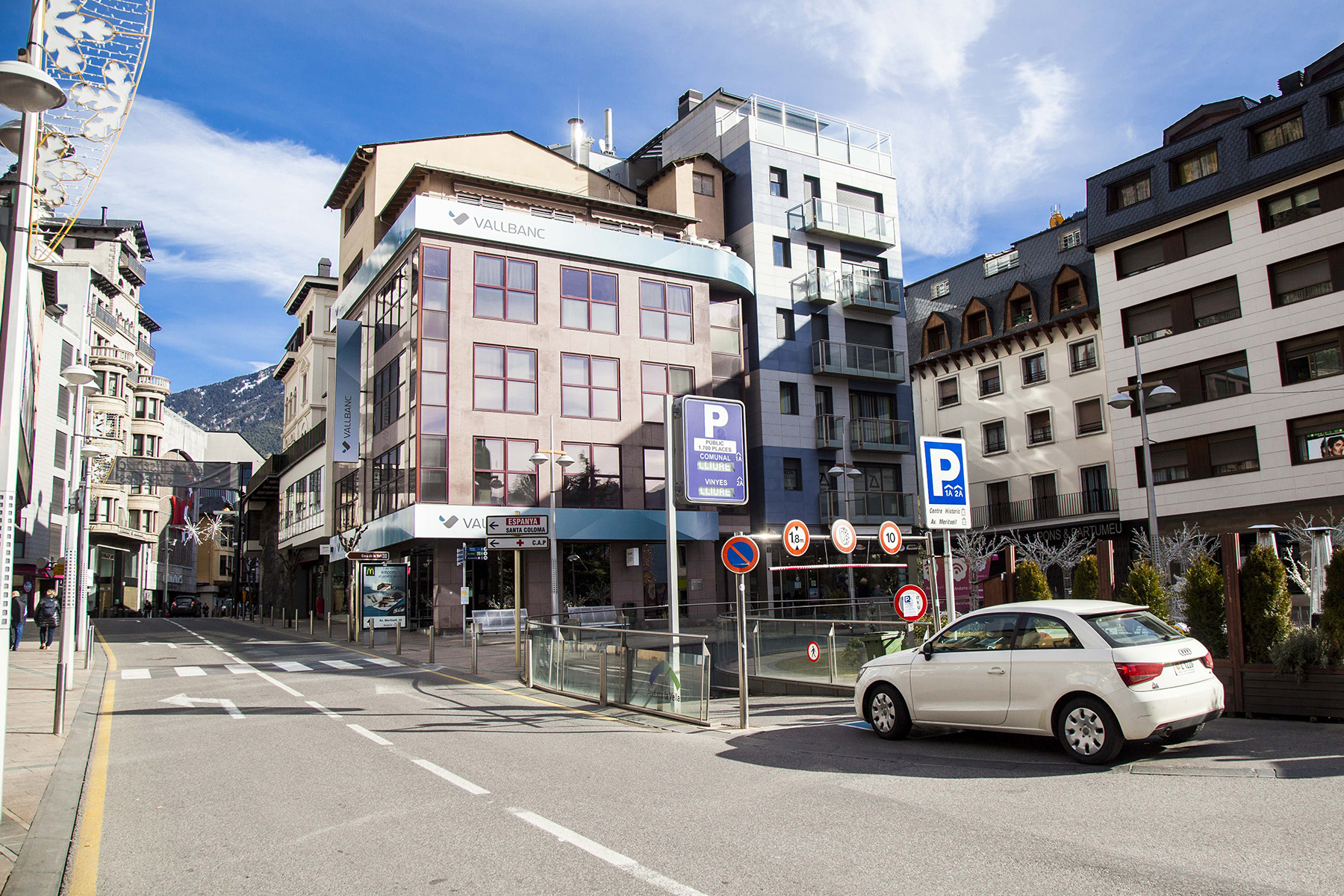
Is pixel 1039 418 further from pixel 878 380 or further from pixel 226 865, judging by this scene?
pixel 226 865

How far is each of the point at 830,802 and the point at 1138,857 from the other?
236cm

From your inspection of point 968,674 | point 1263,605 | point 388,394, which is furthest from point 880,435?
point 968,674

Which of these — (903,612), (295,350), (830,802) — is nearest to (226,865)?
(830,802)

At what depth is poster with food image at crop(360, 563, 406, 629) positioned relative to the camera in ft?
105

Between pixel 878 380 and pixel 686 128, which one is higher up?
pixel 686 128

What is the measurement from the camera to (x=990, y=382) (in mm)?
47188

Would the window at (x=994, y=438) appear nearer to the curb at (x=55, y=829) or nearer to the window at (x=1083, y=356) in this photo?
the window at (x=1083, y=356)

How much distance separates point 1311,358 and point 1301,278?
276 cm

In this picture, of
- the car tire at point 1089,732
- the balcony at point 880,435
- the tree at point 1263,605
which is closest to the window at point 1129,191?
the balcony at point 880,435

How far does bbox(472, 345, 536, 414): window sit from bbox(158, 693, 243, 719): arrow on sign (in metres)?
19.1

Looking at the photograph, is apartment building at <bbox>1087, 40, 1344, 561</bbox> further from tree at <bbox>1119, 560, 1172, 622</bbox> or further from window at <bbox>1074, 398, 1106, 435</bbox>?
tree at <bbox>1119, 560, 1172, 622</bbox>

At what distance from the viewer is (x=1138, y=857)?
5734 mm

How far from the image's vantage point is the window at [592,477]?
35750 mm

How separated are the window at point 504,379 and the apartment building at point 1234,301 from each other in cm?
2096
